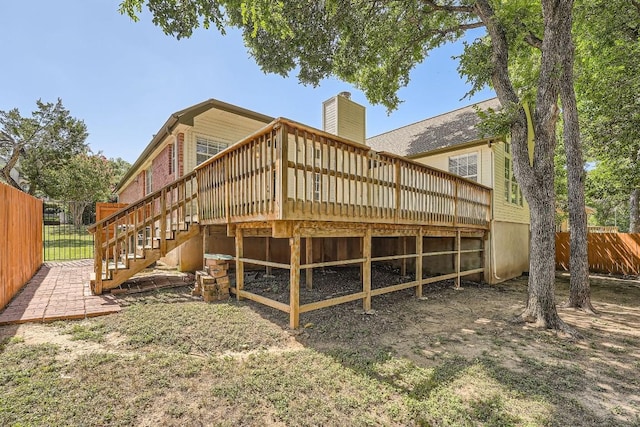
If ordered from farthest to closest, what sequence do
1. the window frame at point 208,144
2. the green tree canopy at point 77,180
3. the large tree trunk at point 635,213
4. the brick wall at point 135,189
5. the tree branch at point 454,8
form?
the green tree canopy at point 77,180
the large tree trunk at point 635,213
the brick wall at point 135,189
the window frame at point 208,144
the tree branch at point 454,8

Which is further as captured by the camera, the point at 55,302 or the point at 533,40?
the point at 533,40

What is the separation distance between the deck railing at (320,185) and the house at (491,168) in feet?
5.28

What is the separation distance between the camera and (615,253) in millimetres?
11336

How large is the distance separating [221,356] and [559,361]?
4431 millimetres

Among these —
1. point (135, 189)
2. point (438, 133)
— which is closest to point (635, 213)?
point (438, 133)

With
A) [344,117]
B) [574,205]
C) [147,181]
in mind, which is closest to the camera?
[574,205]

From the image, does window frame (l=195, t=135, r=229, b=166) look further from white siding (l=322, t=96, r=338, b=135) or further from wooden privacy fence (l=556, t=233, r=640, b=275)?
wooden privacy fence (l=556, t=233, r=640, b=275)

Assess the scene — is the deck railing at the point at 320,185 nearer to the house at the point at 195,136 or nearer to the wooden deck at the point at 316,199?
the wooden deck at the point at 316,199

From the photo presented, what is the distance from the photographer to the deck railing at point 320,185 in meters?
4.21

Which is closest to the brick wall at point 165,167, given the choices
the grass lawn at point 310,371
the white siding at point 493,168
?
the grass lawn at point 310,371

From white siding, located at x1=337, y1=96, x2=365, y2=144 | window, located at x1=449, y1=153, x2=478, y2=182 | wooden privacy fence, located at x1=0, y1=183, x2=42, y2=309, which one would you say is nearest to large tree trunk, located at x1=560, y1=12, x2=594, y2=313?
window, located at x1=449, y1=153, x2=478, y2=182

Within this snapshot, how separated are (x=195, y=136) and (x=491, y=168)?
30.7ft

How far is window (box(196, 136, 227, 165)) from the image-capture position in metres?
8.48

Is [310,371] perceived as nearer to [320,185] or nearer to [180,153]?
[320,185]
